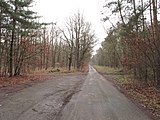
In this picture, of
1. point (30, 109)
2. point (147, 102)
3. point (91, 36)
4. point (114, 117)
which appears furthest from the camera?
point (91, 36)

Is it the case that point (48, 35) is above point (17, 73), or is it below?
above

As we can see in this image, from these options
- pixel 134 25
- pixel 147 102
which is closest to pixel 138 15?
pixel 134 25

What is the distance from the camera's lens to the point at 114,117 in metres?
7.88

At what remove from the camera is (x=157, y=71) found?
15828mm

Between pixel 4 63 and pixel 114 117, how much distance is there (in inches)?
927

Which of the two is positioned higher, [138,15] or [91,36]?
[91,36]

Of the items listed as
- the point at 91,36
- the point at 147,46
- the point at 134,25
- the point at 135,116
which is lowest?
Answer: the point at 135,116

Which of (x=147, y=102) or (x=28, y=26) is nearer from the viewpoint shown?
(x=147, y=102)

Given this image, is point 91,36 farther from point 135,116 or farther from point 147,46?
point 135,116

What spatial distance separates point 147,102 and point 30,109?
20.0 ft

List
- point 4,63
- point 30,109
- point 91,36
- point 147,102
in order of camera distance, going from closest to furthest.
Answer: point 30,109 < point 147,102 < point 4,63 < point 91,36

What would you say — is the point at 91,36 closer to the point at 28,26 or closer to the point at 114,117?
the point at 28,26

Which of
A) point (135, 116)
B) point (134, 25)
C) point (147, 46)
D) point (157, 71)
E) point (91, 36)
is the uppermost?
point (91, 36)

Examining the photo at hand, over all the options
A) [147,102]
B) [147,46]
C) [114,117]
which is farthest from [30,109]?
[147,46]
